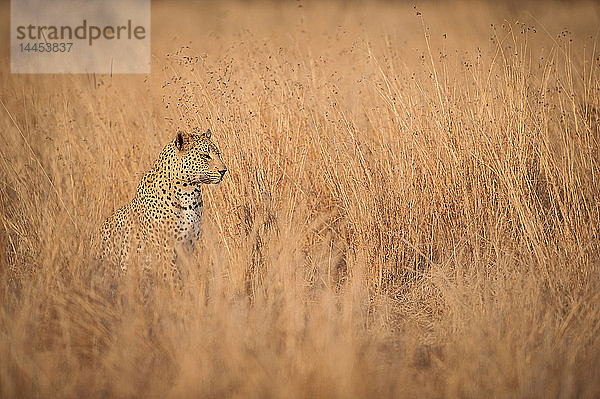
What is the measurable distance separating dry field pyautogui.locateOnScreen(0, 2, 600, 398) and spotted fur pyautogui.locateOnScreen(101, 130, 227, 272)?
14 centimetres

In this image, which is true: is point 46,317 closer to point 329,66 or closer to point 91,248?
point 91,248

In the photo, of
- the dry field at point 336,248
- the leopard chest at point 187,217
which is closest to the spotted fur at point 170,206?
the leopard chest at point 187,217

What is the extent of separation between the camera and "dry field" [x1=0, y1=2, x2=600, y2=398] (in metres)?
2.79

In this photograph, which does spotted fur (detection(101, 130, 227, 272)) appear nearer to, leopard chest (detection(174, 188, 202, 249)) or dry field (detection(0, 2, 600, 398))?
leopard chest (detection(174, 188, 202, 249))

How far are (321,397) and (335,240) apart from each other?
1593mm

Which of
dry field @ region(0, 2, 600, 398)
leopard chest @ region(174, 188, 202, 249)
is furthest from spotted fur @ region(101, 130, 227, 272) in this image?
dry field @ region(0, 2, 600, 398)

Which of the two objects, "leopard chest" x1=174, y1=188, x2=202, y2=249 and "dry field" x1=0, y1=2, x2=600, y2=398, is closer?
"dry field" x1=0, y1=2, x2=600, y2=398

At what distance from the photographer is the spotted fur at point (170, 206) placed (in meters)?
3.93

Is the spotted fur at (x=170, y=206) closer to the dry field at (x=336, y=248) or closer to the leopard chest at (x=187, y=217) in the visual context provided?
the leopard chest at (x=187, y=217)

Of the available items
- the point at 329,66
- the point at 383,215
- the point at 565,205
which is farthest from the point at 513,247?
the point at 329,66

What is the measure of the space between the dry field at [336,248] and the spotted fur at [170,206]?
141 millimetres

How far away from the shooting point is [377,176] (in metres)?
4.02

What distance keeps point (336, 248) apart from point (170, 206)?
38.4 inches

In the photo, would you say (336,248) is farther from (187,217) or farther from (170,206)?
(170,206)
